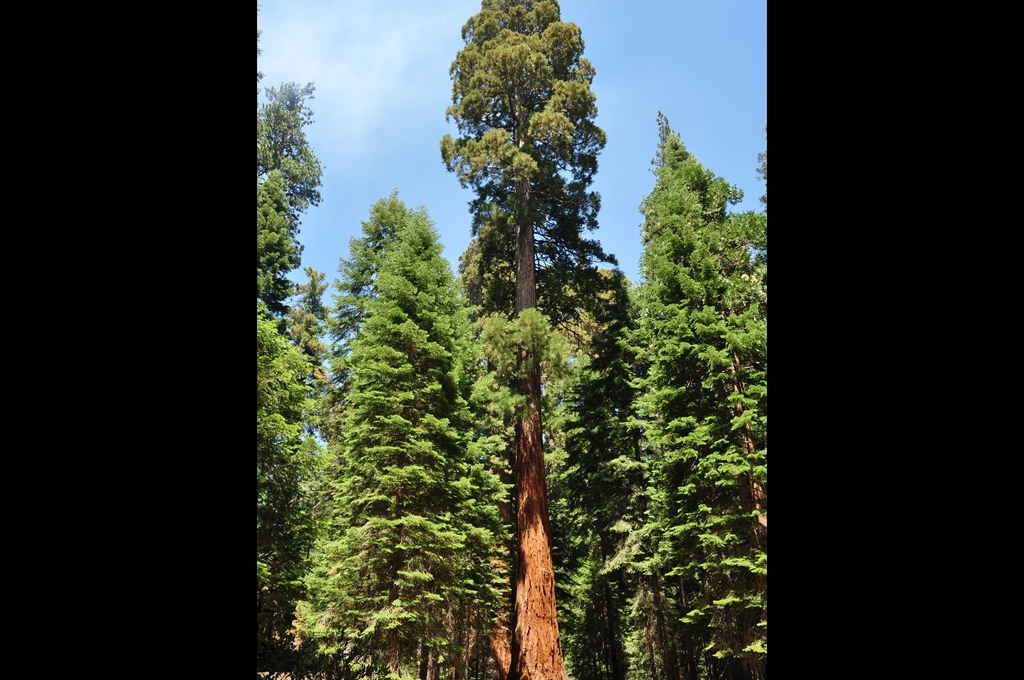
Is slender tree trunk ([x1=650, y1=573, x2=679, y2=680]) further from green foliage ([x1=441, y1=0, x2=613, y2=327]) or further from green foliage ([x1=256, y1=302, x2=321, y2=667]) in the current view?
green foliage ([x1=256, y1=302, x2=321, y2=667])

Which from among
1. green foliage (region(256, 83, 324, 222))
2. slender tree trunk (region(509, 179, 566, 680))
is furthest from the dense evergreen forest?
green foliage (region(256, 83, 324, 222))

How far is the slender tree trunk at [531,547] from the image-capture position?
1157 centimetres

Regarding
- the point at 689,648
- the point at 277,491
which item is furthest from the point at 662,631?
the point at 277,491

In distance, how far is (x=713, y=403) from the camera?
12.7 m

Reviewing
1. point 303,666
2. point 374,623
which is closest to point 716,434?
point 374,623

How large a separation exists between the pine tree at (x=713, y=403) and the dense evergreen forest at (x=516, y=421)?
6cm

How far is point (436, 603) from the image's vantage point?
10.9 metres

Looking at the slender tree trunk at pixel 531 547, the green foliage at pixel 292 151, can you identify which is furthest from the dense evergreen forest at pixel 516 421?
the green foliage at pixel 292 151

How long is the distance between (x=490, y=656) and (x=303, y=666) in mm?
10577

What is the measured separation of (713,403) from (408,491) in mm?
6507

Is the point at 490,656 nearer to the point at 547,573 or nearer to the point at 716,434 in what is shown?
the point at 547,573

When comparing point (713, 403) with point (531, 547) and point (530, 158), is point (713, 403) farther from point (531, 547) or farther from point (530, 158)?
point (530, 158)

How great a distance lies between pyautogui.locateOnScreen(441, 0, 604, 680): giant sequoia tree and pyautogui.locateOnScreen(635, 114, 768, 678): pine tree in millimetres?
2374

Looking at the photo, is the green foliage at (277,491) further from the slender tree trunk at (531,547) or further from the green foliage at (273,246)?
the green foliage at (273,246)
